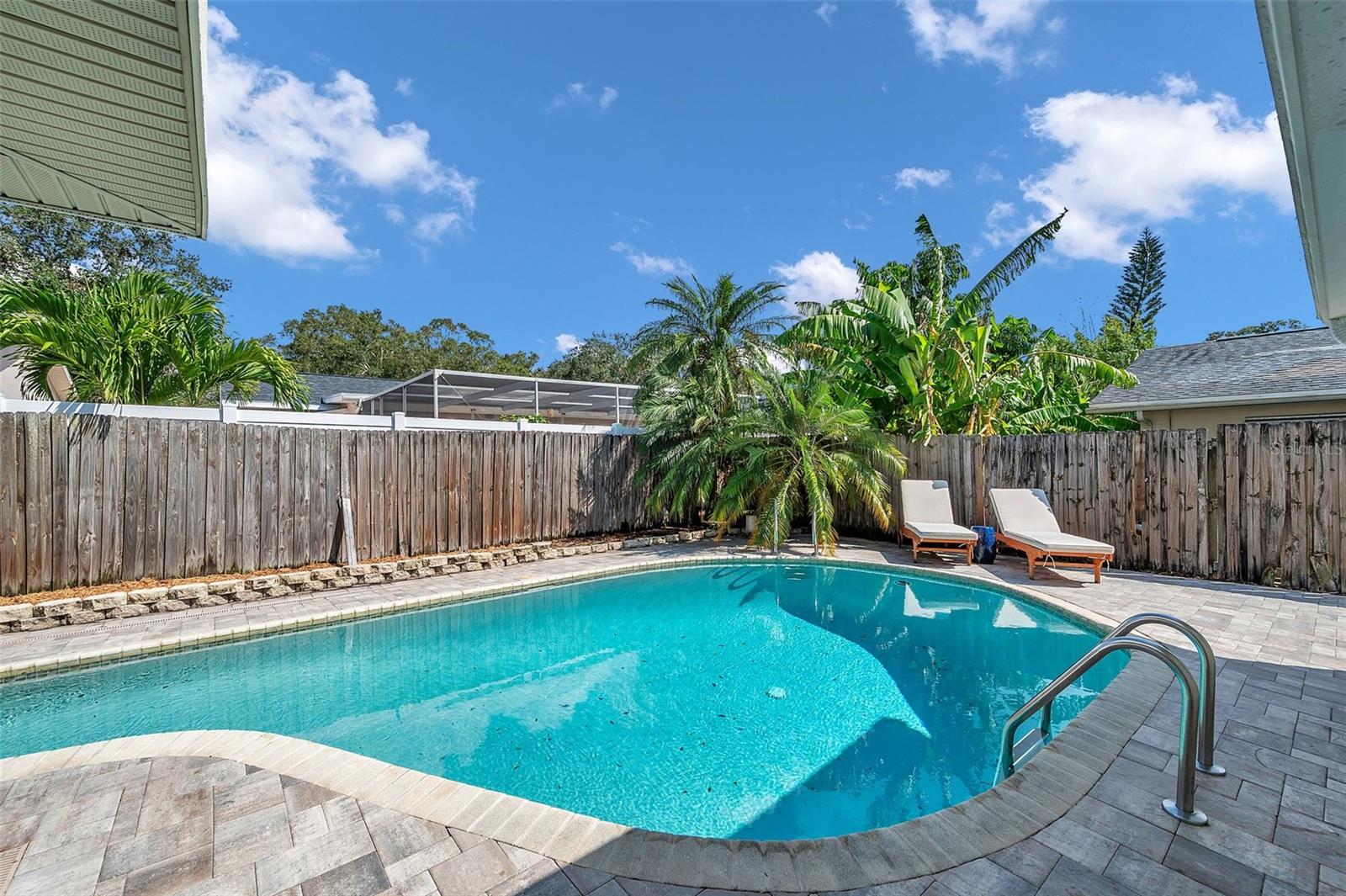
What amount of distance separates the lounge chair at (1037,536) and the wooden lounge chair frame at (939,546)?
513 mm

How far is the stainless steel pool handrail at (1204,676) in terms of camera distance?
8.23ft

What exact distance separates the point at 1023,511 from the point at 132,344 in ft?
39.5

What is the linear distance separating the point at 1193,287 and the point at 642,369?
3680 centimetres

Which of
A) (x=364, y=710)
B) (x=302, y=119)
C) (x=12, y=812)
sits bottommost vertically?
(x=364, y=710)

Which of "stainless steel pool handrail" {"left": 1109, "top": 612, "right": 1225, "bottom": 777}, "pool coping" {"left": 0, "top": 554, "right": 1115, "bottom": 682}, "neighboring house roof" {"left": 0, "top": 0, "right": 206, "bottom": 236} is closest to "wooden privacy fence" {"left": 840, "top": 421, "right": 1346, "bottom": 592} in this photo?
"pool coping" {"left": 0, "top": 554, "right": 1115, "bottom": 682}

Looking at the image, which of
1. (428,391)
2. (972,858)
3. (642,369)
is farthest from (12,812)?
(428,391)

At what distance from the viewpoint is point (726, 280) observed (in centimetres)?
1115

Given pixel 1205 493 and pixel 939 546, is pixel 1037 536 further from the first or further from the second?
pixel 1205 493

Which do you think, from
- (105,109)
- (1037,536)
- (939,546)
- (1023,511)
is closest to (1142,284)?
(1023,511)

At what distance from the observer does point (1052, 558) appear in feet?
28.1

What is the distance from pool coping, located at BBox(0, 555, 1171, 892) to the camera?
2.25 m

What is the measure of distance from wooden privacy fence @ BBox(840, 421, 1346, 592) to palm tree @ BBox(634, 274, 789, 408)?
4747 millimetres

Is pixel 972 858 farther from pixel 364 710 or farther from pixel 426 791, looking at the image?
pixel 364 710

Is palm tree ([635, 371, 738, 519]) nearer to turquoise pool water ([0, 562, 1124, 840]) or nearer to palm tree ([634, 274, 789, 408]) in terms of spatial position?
palm tree ([634, 274, 789, 408])
